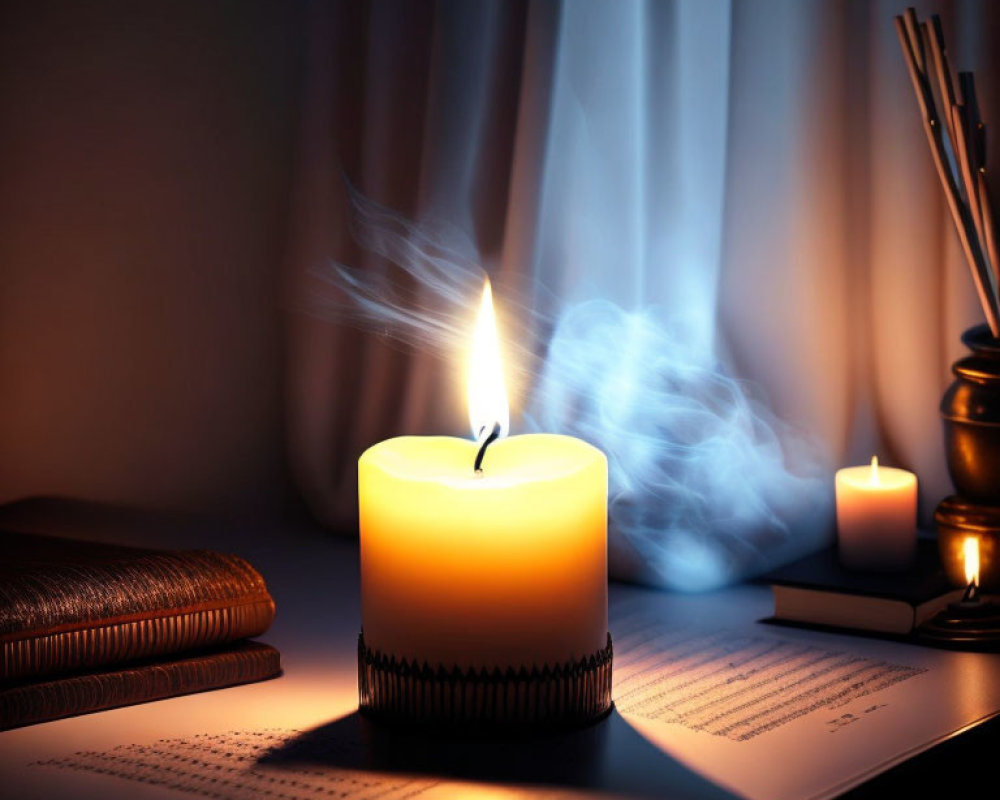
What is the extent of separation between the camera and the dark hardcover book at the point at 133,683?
0.93 metres

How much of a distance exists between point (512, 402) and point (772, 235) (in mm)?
304

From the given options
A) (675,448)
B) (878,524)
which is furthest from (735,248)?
(878,524)

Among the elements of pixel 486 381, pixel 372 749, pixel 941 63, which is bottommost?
pixel 372 749

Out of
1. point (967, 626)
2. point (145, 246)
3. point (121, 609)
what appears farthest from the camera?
point (145, 246)

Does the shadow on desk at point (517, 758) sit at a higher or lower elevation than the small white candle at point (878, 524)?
lower

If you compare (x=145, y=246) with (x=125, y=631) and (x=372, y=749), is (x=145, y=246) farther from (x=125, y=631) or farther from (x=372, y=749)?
(x=372, y=749)

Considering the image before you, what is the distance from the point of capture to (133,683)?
98 cm

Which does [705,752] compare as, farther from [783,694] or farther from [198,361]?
[198,361]

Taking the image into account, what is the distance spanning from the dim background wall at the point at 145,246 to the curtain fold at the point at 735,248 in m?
0.41

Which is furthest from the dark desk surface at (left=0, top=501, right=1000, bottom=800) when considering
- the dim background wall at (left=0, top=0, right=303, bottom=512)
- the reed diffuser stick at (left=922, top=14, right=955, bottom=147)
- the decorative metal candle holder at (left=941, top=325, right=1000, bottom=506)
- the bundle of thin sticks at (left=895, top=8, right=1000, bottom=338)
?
the dim background wall at (left=0, top=0, right=303, bottom=512)

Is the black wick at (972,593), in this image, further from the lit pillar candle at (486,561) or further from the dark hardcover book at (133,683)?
the dark hardcover book at (133,683)

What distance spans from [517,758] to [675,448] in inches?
21.5

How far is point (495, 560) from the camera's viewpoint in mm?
860

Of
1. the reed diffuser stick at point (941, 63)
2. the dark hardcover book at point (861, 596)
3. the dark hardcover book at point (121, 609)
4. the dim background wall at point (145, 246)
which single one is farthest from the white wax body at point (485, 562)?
the dim background wall at point (145, 246)
